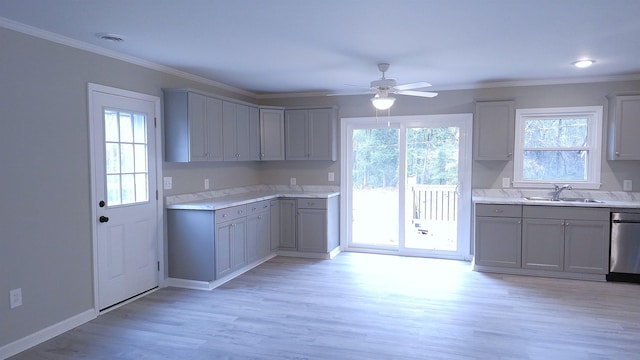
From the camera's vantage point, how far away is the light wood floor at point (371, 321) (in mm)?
2951

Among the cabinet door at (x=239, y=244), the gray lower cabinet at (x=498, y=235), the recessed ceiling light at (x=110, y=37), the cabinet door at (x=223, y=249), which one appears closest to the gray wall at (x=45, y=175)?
the recessed ceiling light at (x=110, y=37)

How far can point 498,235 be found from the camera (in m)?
4.89

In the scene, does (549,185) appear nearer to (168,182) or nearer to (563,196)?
(563,196)

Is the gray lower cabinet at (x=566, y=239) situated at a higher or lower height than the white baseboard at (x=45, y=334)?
higher

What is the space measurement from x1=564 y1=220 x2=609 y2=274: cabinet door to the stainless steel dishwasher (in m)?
0.07

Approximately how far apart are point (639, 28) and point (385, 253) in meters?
3.87

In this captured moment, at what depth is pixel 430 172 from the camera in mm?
5621

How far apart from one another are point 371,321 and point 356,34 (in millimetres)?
2372

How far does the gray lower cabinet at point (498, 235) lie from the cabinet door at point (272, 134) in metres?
2.83

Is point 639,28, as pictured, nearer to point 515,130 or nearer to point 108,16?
point 515,130

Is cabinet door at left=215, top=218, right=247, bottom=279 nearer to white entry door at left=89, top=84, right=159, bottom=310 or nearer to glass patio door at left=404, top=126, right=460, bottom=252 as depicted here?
white entry door at left=89, top=84, right=159, bottom=310

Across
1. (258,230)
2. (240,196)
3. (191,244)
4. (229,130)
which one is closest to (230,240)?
(191,244)

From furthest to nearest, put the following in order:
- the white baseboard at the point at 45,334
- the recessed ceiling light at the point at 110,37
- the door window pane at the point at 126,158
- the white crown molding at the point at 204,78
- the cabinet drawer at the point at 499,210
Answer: the cabinet drawer at the point at 499,210 < the door window pane at the point at 126,158 < the recessed ceiling light at the point at 110,37 < the white crown molding at the point at 204,78 < the white baseboard at the point at 45,334

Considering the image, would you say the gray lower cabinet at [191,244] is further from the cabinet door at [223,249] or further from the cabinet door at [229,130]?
the cabinet door at [229,130]
